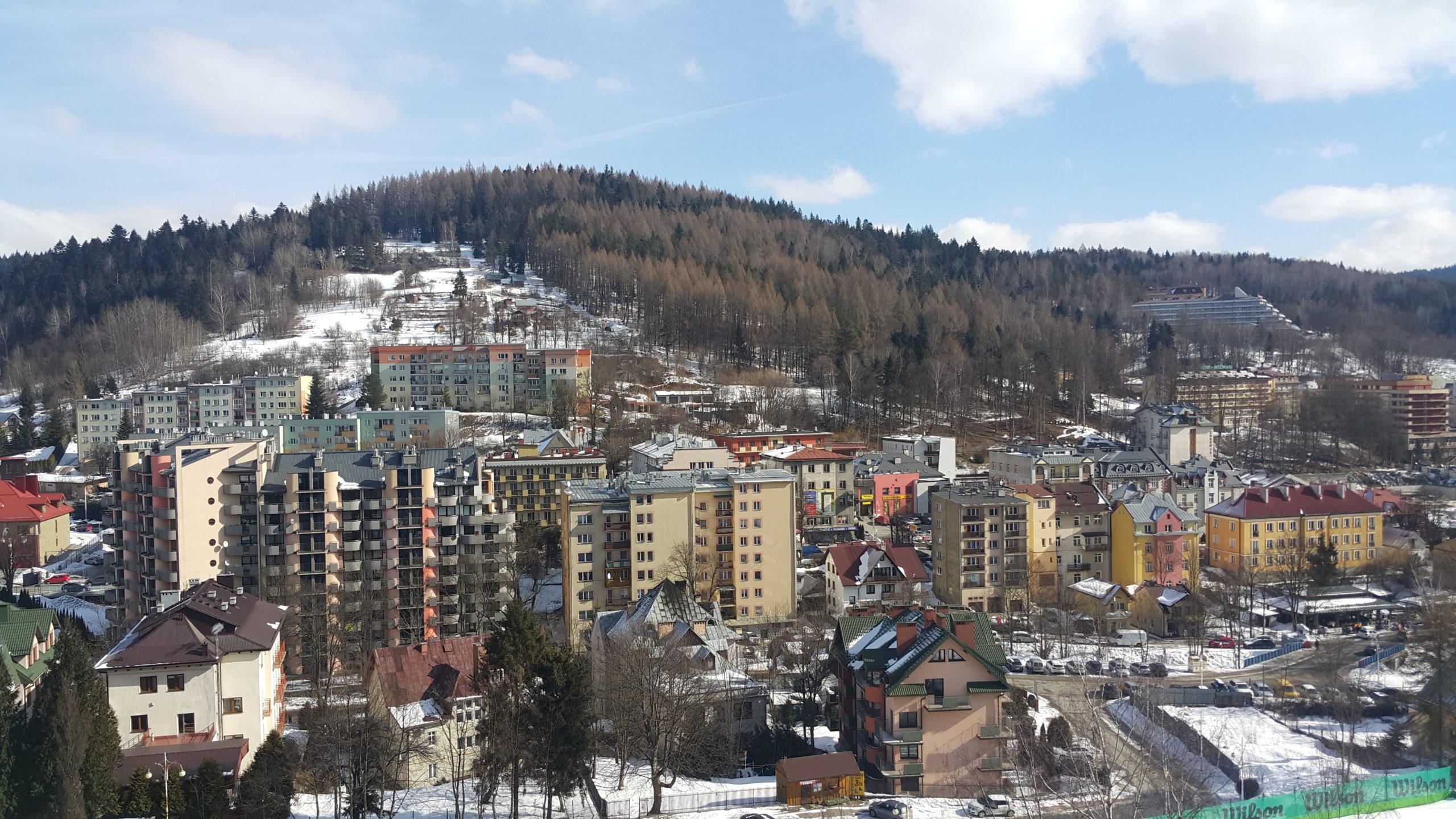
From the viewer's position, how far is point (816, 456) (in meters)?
40.1

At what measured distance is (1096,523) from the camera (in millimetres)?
33312

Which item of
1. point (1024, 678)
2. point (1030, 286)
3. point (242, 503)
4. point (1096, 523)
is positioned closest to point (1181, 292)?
point (1030, 286)

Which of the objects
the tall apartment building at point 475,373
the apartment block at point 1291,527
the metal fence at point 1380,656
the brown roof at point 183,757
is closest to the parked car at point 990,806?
the brown roof at point 183,757

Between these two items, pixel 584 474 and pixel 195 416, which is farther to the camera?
pixel 195 416

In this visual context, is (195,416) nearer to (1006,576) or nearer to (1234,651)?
(1006,576)

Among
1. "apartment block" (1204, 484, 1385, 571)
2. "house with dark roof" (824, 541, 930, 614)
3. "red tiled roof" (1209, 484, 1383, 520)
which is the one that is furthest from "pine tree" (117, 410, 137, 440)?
"red tiled roof" (1209, 484, 1383, 520)

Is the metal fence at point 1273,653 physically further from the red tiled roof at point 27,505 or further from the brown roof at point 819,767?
the red tiled roof at point 27,505

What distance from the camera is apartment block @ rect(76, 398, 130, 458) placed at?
55906 millimetres

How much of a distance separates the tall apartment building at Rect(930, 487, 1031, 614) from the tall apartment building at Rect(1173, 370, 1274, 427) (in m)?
39.4

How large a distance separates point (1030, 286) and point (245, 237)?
263 ft

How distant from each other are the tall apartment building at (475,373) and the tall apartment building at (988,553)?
33.0 meters

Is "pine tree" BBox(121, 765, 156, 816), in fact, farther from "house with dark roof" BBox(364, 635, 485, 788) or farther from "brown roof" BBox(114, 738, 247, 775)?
"house with dark roof" BBox(364, 635, 485, 788)

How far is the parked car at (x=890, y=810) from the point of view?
16.2 metres

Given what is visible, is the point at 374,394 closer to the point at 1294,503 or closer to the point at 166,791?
the point at 166,791
